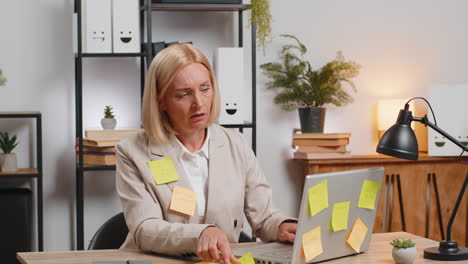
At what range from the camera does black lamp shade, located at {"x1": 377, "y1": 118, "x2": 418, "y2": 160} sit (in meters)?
2.14

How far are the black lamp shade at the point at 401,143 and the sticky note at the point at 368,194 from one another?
11 cm

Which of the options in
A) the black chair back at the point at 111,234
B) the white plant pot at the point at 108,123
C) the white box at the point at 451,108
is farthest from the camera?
the white box at the point at 451,108

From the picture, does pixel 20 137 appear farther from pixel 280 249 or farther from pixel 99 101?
pixel 280 249

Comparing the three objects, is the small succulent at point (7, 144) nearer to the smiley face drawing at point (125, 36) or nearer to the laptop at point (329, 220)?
the smiley face drawing at point (125, 36)

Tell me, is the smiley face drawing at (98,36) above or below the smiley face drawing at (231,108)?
above

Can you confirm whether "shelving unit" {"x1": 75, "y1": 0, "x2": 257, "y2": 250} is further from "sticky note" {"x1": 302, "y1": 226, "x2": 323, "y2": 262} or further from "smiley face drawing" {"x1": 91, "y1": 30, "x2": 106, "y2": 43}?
"sticky note" {"x1": 302, "y1": 226, "x2": 323, "y2": 262}

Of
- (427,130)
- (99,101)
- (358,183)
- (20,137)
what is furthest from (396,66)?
(358,183)

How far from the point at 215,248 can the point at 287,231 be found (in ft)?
1.28

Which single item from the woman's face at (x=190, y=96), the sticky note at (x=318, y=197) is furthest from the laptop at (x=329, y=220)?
the woman's face at (x=190, y=96)

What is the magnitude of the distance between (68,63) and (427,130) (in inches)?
79.7

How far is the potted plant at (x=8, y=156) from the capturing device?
11.8ft

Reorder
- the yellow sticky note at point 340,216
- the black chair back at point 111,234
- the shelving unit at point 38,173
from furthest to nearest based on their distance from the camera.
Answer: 1. the shelving unit at point 38,173
2. the black chair back at point 111,234
3. the yellow sticky note at point 340,216

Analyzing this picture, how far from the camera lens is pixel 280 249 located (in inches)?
85.4

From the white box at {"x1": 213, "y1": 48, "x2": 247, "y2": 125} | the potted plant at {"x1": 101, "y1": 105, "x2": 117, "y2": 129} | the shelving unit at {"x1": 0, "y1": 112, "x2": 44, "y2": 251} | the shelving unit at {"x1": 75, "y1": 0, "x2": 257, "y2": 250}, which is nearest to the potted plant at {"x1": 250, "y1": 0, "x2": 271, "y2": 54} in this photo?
the shelving unit at {"x1": 75, "y1": 0, "x2": 257, "y2": 250}
